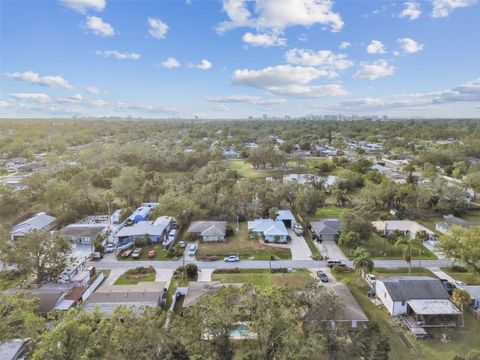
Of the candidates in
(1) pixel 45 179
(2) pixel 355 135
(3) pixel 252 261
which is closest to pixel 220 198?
(3) pixel 252 261

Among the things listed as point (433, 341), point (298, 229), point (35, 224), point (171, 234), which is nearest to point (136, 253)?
point (171, 234)

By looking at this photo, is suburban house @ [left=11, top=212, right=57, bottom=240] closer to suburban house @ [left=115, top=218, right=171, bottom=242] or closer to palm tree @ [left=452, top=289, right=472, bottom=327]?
suburban house @ [left=115, top=218, right=171, bottom=242]

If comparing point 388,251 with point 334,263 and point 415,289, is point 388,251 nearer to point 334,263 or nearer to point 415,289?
point 334,263

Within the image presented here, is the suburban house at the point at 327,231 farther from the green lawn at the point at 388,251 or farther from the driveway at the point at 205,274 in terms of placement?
the driveway at the point at 205,274

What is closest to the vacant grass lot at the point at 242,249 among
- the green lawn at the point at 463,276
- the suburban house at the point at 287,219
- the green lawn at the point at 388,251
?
the suburban house at the point at 287,219

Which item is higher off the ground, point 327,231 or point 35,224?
point 327,231

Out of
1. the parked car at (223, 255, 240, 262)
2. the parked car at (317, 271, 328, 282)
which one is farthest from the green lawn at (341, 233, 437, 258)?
the parked car at (223, 255, 240, 262)
